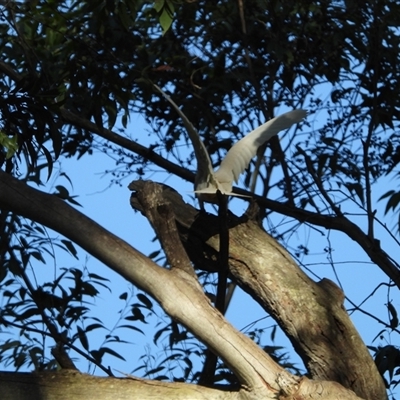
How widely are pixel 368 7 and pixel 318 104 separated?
0.45 m

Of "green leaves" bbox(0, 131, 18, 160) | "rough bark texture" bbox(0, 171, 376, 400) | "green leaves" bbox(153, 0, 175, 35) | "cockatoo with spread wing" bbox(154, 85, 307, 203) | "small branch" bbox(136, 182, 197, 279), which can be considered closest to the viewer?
"rough bark texture" bbox(0, 171, 376, 400)

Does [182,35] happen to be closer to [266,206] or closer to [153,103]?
[153,103]

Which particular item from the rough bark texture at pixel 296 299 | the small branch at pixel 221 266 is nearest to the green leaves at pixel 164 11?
the rough bark texture at pixel 296 299

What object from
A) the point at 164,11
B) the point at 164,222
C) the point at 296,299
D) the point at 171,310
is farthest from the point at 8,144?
the point at 296,299

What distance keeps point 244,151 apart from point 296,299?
46 cm

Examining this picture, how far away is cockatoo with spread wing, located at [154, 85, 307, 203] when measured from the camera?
242 centimetres

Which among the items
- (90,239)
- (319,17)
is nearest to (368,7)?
(319,17)

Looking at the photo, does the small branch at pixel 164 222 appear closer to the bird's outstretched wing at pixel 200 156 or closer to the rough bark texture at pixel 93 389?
the bird's outstretched wing at pixel 200 156

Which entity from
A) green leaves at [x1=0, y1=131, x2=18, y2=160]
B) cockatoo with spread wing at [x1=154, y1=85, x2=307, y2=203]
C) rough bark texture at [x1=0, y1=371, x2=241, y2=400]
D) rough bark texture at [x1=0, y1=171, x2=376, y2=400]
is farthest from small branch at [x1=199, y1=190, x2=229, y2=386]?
green leaves at [x1=0, y1=131, x2=18, y2=160]

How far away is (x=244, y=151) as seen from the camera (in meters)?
2.70

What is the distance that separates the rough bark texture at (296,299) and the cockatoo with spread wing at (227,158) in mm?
112

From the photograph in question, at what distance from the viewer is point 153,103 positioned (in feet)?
13.5

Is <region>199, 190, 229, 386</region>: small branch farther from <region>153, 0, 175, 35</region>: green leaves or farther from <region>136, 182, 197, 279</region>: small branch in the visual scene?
<region>153, 0, 175, 35</region>: green leaves

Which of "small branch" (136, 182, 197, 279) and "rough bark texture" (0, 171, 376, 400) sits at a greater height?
"small branch" (136, 182, 197, 279)
